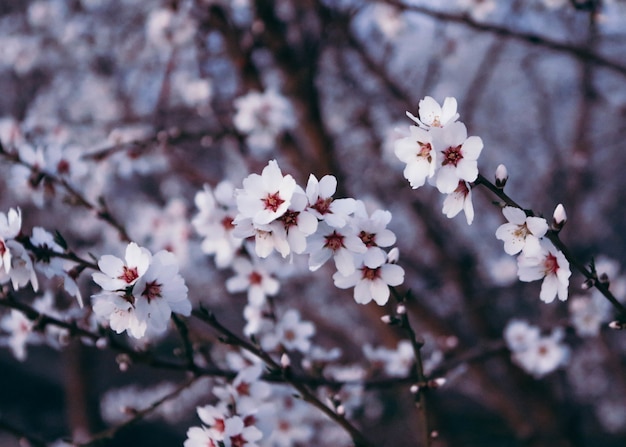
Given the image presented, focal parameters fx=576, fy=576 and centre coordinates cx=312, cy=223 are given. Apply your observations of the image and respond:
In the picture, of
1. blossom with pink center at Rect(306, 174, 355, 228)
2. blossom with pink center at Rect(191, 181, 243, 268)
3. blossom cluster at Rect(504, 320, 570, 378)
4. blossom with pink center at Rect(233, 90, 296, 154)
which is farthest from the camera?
blossom with pink center at Rect(233, 90, 296, 154)

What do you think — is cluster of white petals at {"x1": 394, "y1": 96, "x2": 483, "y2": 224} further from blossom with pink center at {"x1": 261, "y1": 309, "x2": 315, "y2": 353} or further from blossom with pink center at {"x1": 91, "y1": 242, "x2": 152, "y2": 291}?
blossom with pink center at {"x1": 261, "y1": 309, "x2": 315, "y2": 353}

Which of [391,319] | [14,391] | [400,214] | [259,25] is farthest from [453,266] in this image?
[14,391]

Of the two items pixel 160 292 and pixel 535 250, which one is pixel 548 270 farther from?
pixel 160 292

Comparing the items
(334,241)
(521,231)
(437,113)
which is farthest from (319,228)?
(521,231)

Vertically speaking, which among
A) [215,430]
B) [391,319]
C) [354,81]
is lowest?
[215,430]

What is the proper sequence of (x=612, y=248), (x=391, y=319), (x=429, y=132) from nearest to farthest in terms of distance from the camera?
1. (x=429, y=132)
2. (x=391, y=319)
3. (x=612, y=248)

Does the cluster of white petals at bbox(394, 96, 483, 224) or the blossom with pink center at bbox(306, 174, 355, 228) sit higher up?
the cluster of white petals at bbox(394, 96, 483, 224)

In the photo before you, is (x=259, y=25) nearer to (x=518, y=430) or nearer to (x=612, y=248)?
(x=518, y=430)

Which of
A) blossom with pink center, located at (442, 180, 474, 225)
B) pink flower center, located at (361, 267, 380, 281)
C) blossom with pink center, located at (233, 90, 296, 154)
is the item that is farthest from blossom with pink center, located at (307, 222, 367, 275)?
blossom with pink center, located at (233, 90, 296, 154)
